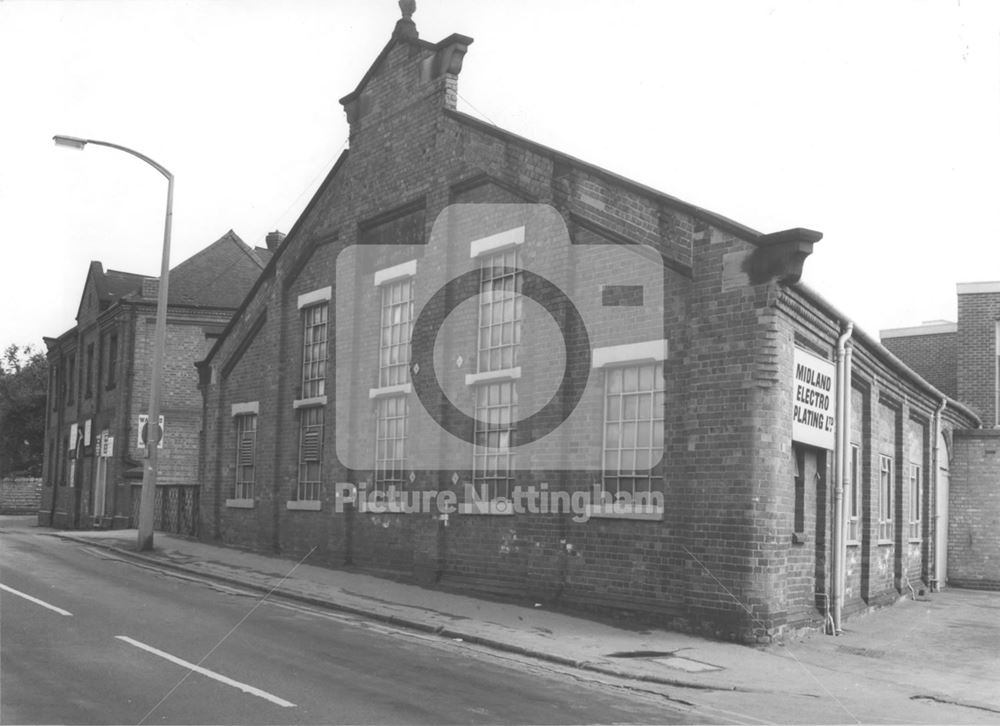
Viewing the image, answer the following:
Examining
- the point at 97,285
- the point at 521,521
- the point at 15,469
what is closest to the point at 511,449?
the point at 521,521

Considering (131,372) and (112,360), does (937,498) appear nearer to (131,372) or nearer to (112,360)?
(131,372)

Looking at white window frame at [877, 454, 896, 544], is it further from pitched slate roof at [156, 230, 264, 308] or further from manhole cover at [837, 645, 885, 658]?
pitched slate roof at [156, 230, 264, 308]

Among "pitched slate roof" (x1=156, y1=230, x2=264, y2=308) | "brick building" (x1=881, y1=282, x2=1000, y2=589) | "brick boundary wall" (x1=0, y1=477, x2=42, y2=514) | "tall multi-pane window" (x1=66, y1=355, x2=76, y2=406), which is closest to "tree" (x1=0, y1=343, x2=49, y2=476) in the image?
"brick boundary wall" (x1=0, y1=477, x2=42, y2=514)

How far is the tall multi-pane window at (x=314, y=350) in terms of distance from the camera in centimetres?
2108

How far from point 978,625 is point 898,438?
4.87 metres

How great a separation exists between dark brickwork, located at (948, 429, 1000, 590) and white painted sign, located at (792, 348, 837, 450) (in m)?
13.1

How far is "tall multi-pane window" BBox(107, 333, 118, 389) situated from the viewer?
3653 centimetres

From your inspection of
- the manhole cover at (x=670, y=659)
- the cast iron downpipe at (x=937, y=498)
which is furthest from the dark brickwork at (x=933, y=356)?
the manhole cover at (x=670, y=659)

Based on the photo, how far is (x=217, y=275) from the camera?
122 ft

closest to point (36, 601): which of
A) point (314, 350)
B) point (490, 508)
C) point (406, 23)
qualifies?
point (490, 508)

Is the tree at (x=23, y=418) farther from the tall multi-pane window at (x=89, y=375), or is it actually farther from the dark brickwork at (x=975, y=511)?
the dark brickwork at (x=975, y=511)

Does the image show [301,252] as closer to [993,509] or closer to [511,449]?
[511,449]

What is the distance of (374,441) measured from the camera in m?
19.4

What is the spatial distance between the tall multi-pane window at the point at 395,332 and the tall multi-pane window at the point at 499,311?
2131mm
